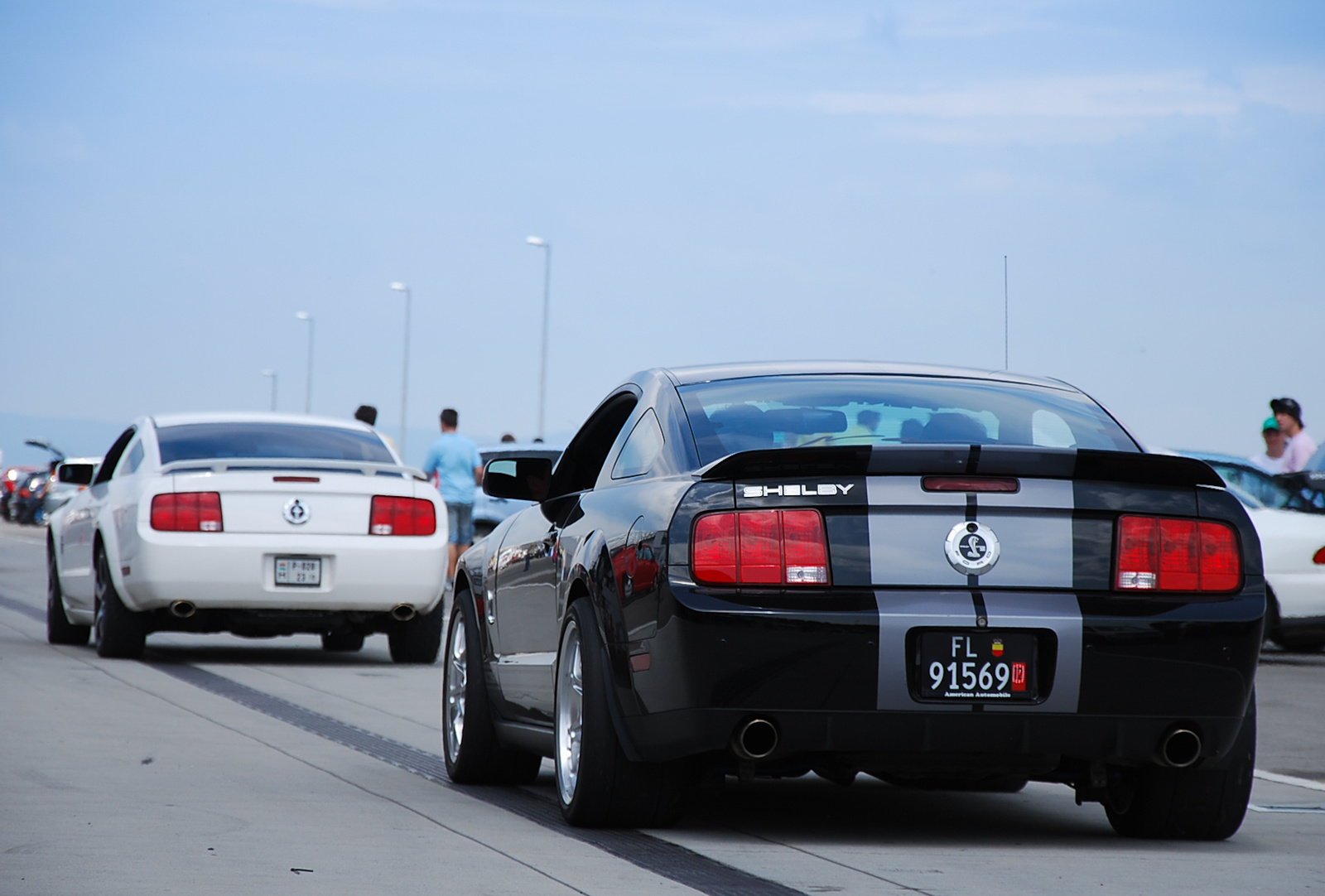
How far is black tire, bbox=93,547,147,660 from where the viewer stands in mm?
13414

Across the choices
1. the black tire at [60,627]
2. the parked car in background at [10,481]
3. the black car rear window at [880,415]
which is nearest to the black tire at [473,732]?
the black car rear window at [880,415]

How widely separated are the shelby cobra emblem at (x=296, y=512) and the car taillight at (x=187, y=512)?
382 mm

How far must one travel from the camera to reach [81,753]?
8.48 metres

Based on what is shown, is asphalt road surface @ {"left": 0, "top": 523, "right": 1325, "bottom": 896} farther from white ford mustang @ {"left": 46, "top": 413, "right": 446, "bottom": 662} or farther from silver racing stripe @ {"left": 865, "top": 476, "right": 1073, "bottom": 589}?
white ford mustang @ {"left": 46, "top": 413, "right": 446, "bottom": 662}

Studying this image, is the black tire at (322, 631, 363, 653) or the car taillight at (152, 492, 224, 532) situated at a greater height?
the car taillight at (152, 492, 224, 532)

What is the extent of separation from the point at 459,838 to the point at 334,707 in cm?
463

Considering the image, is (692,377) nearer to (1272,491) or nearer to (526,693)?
(526,693)

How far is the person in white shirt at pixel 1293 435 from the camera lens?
55.0 feet

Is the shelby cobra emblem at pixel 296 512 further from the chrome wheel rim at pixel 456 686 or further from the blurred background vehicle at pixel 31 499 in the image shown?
the blurred background vehicle at pixel 31 499

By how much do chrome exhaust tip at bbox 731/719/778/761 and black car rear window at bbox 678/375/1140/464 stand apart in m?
0.86

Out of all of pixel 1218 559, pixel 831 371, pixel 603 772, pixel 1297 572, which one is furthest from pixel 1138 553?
pixel 1297 572

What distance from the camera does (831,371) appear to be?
708 cm

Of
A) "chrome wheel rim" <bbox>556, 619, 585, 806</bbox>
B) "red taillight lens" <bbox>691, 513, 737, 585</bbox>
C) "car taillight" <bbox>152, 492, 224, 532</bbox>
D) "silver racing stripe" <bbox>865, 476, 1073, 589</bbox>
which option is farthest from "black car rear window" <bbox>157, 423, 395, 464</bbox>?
"silver racing stripe" <bbox>865, 476, 1073, 589</bbox>

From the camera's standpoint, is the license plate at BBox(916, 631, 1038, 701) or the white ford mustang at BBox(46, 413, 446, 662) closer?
the license plate at BBox(916, 631, 1038, 701)
